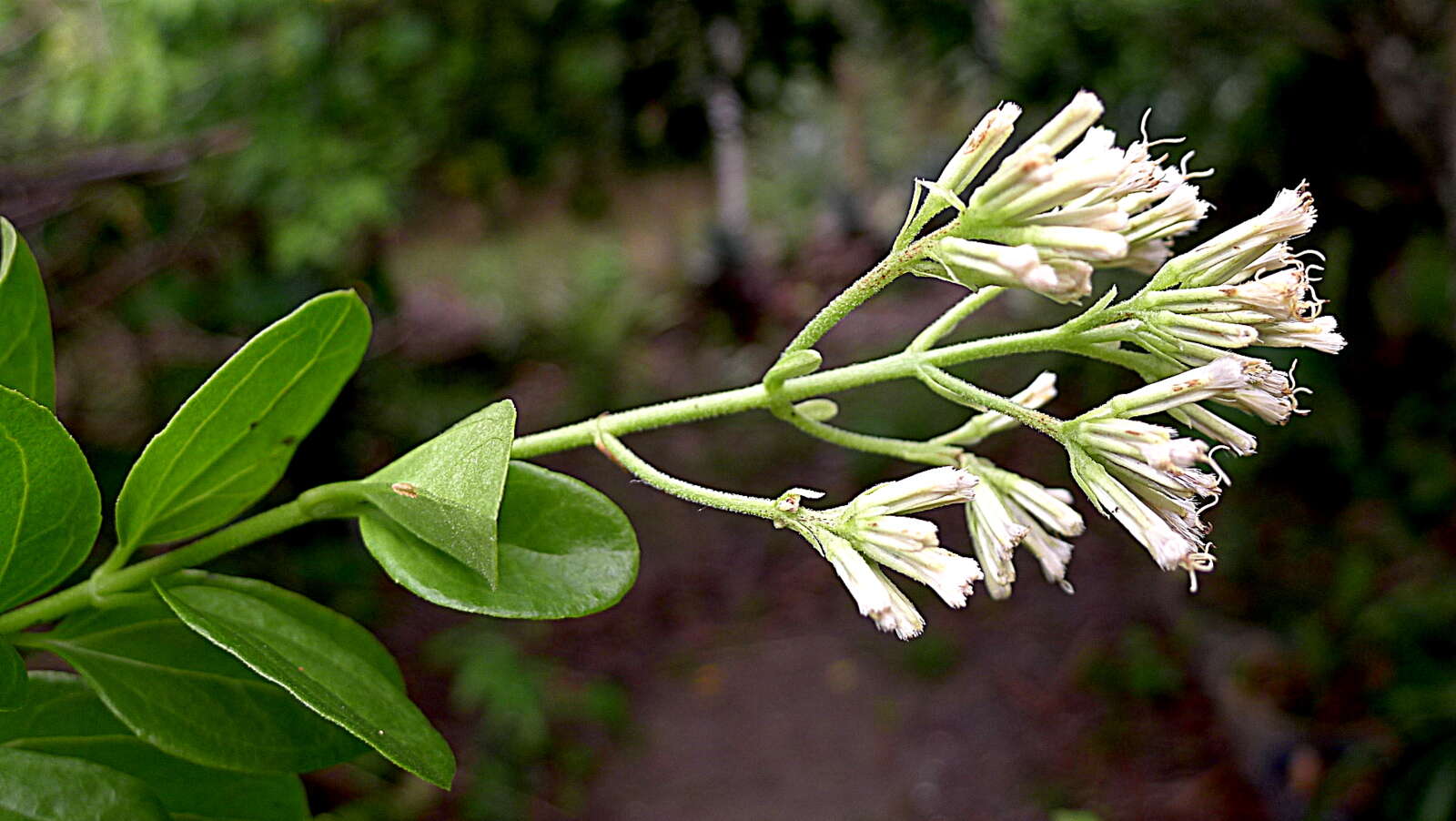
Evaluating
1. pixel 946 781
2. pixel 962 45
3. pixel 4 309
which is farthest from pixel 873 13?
pixel 946 781

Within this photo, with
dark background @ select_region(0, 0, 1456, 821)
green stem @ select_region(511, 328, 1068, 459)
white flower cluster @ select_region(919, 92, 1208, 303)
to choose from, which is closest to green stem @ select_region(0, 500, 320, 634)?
green stem @ select_region(511, 328, 1068, 459)

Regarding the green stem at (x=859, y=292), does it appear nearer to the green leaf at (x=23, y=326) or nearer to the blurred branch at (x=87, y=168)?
the green leaf at (x=23, y=326)

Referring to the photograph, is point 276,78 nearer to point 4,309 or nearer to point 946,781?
point 4,309

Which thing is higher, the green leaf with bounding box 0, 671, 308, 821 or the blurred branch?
the green leaf with bounding box 0, 671, 308, 821

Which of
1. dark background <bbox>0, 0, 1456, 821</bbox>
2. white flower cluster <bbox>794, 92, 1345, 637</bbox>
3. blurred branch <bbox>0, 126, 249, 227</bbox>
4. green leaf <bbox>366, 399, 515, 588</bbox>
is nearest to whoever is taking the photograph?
green leaf <bbox>366, 399, 515, 588</bbox>

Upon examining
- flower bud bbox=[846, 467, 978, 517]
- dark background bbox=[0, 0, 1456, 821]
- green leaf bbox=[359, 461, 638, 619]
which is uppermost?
flower bud bbox=[846, 467, 978, 517]

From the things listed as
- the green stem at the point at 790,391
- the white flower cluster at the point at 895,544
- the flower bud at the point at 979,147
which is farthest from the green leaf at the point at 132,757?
the flower bud at the point at 979,147

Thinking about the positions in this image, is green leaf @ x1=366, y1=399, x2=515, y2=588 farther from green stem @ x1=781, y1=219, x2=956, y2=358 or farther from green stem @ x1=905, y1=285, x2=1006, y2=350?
green stem @ x1=905, y1=285, x2=1006, y2=350

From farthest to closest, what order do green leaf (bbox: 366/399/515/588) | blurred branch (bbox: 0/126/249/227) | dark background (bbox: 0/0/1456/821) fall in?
dark background (bbox: 0/0/1456/821) < blurred branch (bbox: 0/126/249/227) < green leaf (bbox: 366/399/515/588)
